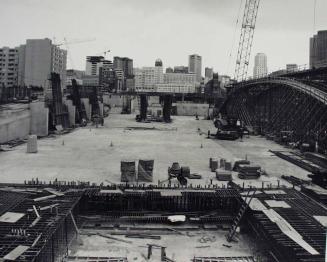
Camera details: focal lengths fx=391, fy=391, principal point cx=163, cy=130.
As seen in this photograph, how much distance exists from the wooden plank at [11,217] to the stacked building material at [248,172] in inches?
659

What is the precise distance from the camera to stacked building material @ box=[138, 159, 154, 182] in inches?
1109

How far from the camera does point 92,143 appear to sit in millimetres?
48906

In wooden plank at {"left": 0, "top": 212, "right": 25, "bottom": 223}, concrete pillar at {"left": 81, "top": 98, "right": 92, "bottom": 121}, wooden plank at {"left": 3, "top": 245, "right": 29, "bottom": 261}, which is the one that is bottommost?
wooden plank at {"left": 3, "top": 245, "right": 29, "bottom": 261}

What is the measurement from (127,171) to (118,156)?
11139mm

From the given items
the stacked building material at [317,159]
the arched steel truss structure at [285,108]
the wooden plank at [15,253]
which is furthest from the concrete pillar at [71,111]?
the wooden plank at [15,253]

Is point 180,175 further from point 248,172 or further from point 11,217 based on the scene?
point 11,217

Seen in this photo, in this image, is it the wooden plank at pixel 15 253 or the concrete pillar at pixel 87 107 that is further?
the concrete pillar at pixel 87 107

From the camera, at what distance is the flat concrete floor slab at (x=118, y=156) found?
2995cm

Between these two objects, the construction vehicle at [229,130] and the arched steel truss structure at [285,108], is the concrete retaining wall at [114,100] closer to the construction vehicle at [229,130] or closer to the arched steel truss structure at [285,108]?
the arched steel truss structure at [285,108]

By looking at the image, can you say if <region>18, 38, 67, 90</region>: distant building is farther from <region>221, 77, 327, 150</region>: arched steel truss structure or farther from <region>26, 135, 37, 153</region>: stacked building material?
<region>26, 135, 37, 153</region>: stacked building material

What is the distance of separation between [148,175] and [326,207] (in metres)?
12.1

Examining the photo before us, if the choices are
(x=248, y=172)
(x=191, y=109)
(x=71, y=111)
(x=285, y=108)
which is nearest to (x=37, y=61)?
(x=191, y=109)

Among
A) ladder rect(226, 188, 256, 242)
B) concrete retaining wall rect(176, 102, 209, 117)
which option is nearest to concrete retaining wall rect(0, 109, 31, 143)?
ladder rect(226, 188, 256, 242)

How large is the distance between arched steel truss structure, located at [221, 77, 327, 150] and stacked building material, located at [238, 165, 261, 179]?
665 inches
